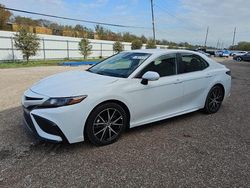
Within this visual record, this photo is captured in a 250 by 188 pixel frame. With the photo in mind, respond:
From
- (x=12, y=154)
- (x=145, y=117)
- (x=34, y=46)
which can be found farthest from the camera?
(x=34, y=46)

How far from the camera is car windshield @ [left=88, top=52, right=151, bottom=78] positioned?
4.02 m

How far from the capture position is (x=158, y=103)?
4.13 m

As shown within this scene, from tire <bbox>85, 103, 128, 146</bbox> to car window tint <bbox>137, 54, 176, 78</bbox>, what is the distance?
34.1 inches

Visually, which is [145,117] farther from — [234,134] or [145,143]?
[234,134]

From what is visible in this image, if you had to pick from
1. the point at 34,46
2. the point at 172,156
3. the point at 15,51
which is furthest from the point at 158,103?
the point at 15,51

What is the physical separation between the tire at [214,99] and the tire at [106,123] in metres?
2.31

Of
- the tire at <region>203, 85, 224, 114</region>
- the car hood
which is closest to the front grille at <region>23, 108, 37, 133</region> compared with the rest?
the car hood

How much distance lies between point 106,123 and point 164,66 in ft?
5.24

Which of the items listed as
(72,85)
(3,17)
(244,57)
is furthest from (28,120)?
(244,57)

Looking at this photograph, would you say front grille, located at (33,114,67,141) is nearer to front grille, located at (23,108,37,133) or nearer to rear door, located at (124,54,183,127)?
front grille, located at (23,108,37,133)

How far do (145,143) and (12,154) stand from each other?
1.96 meters

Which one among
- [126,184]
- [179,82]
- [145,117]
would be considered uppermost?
[179,82]

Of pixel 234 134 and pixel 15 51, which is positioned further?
pixel 15 51

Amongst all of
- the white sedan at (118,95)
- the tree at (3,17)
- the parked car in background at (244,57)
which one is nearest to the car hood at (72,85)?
the white sedan at (118,95)
